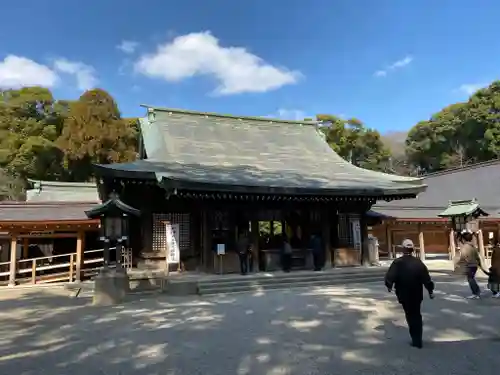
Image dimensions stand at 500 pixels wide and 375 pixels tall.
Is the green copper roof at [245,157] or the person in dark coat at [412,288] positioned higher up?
the green copper roof at [245,157]

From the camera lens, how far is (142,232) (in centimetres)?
1408

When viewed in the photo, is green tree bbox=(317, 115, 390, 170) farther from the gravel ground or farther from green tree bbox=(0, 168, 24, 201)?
the gravel ground

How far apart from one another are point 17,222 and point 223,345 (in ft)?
37.7

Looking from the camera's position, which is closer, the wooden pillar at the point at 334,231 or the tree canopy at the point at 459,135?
the wooden pillar at the point at 334,231

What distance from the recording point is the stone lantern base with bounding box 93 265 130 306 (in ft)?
32.4

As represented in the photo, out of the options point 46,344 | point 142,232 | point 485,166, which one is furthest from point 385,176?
point 485,166

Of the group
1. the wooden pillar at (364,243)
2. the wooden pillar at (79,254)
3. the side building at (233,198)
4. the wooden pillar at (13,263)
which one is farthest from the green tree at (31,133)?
the wooden pillar at (364,243)

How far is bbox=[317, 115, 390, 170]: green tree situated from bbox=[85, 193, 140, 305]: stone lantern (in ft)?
106

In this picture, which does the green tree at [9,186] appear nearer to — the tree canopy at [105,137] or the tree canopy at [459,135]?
the tree canopy at [105,137]

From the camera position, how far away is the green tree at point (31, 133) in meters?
32.0

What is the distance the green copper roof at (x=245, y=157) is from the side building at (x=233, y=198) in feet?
0.14

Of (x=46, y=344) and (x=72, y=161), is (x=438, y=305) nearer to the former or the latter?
(x=46, y=344)

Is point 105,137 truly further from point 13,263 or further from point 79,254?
point 13,263

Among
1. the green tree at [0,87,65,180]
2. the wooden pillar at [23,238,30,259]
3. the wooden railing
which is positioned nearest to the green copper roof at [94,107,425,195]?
the wooden railing
